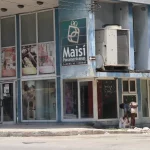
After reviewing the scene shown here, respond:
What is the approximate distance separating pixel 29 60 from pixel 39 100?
90.8 inches

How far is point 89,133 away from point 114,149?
6.42 metres

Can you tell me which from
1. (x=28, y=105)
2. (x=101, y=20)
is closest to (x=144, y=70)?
(x=101, y=20)

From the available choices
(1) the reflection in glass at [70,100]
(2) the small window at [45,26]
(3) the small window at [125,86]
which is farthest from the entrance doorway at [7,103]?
(3) the small window at [125,86]

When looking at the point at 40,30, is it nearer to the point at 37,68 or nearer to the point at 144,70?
the point at 37,68

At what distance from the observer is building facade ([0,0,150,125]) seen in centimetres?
2172

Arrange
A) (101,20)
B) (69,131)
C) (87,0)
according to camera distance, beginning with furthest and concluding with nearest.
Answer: (101,20)
(87,0)
(69,131)

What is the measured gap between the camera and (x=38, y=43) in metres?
24.2

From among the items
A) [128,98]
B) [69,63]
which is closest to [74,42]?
[69,63]

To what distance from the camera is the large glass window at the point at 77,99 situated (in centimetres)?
2266

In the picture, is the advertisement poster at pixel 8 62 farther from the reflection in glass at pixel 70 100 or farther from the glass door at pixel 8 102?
the reflection in glass at pixel 70 100

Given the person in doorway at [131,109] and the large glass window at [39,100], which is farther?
the large glass window at [39,100]

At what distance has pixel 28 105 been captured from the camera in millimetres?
24500

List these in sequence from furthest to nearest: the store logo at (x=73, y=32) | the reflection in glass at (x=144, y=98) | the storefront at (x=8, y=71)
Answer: the storefront at (x=8, y=71) < the reflection in glass at (x=144, y=98) < the store logo at (x=73, y=32)

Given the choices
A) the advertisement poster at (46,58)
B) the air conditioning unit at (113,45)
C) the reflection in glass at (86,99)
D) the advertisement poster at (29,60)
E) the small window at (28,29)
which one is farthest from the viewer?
the small window at (28,29)
